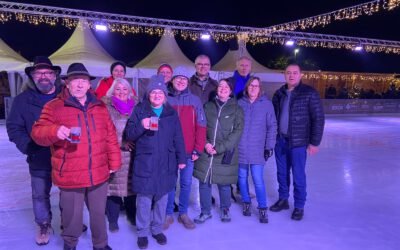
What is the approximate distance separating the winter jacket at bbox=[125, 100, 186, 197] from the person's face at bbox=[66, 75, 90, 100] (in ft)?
1.51

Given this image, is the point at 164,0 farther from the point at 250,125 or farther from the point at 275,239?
the point at 275,239

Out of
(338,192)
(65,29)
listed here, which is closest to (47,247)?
(338,192)

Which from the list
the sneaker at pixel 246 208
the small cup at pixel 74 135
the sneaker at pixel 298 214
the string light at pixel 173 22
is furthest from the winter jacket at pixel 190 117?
the string light at pixel 173 22

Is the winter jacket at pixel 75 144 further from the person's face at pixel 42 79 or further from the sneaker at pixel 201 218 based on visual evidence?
the sneaker at pixel 201 218

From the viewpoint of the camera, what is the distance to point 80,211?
235 centimetres

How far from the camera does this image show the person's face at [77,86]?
2.19 metres

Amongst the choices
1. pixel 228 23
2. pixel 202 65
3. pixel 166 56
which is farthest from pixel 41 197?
pixel 228 23

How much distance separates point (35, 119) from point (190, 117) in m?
1.25

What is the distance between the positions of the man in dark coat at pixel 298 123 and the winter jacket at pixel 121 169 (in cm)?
162

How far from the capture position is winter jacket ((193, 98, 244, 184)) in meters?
3.02

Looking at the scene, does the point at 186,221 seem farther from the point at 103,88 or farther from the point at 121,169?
the point at 103,88

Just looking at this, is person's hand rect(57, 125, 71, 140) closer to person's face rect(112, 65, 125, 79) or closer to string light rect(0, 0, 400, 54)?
person's face rect(112, 65, 125, 79)

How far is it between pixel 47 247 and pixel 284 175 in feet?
7.88

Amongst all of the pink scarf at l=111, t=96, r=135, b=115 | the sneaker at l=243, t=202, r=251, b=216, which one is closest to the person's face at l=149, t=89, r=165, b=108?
the pink scarf at l=111, t=96, r=135, b=115
